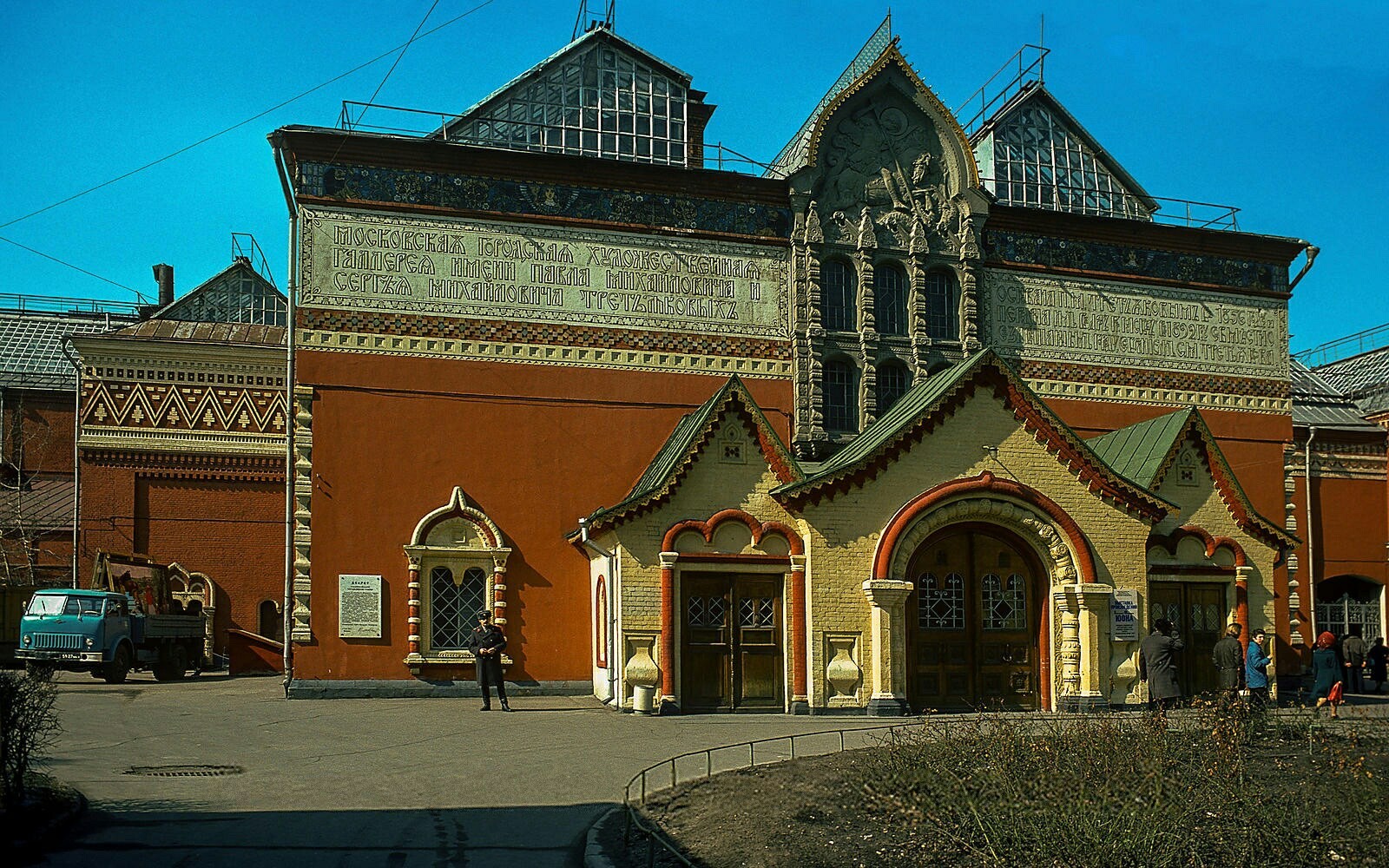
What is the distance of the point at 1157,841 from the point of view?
9.50 m

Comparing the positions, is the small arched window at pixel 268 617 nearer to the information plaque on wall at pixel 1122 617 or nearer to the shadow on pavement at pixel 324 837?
the information plaque on wall at pixel 1122 617

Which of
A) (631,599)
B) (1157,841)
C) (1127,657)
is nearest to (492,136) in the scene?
(631,599)

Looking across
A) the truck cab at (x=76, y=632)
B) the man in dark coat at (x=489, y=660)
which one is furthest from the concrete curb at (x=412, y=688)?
the truck cab at (x=76, y=632)

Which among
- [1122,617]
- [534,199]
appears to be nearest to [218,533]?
[534,199]

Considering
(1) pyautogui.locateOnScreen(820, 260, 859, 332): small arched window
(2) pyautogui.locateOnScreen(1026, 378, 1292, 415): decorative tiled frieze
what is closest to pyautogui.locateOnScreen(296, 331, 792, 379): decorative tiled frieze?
(1) pyautogui.locateOnScreen(820, 260, 859, 332): small arched window

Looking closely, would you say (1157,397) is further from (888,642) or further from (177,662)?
(177,662)

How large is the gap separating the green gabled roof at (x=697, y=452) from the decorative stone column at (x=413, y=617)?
3789 mm

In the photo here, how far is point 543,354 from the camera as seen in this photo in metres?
25.3

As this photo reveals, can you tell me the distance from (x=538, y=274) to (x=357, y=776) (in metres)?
13.2

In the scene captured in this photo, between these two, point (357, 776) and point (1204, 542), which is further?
point (1204, 542)

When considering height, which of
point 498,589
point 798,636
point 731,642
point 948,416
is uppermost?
point 948,416

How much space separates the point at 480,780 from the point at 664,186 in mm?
15275

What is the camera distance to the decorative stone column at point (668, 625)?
21.3m

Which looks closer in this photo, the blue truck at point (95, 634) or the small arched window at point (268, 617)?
the blue truck at point (95, 634)
